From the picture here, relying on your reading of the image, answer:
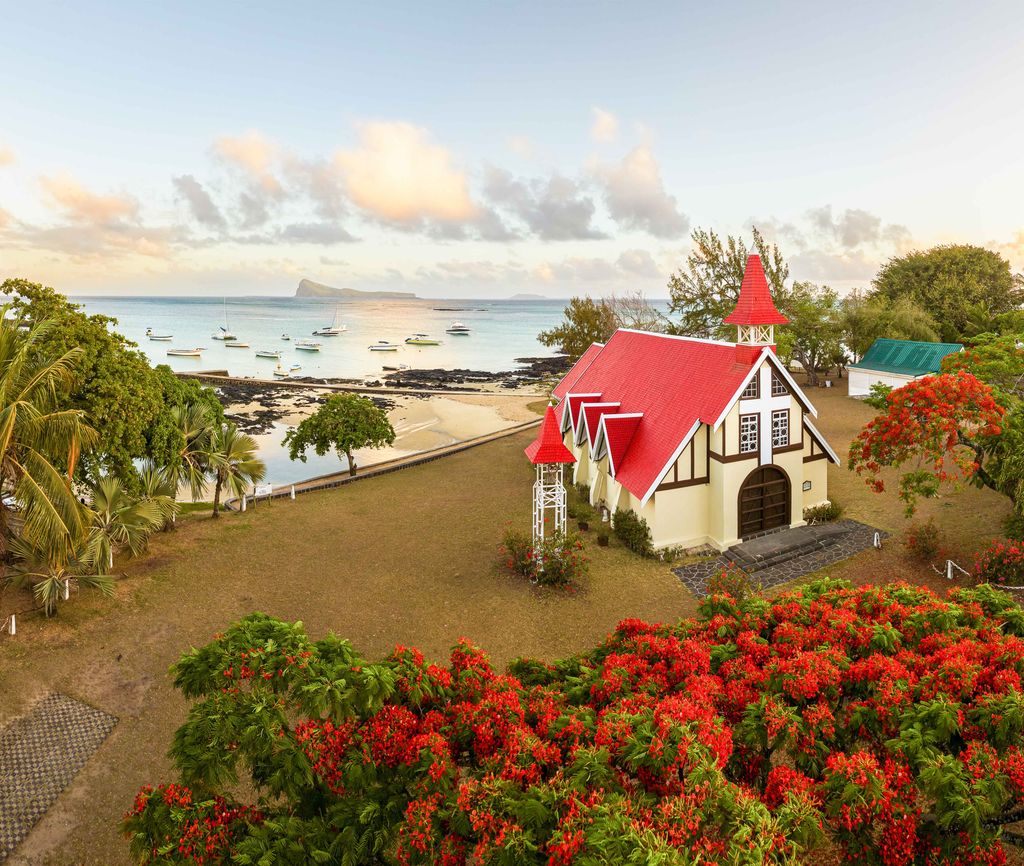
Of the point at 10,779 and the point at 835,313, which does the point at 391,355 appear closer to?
the point at 835,313

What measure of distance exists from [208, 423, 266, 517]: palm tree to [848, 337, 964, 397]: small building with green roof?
3689 centimetres

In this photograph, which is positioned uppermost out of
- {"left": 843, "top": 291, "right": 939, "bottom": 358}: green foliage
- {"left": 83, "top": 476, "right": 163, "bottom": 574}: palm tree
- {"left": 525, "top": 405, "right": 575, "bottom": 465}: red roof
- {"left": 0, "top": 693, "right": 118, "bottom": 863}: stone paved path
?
{"left": 843, "top": 291, "right": 939, "bottom": 358}: green foliage

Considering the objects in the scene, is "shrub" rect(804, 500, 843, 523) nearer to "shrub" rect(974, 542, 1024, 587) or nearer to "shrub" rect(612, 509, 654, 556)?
"shrub" rect(974, 542, 1024, 587)

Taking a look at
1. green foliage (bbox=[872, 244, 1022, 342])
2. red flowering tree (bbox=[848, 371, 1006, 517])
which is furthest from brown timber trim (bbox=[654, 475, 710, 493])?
green foliage (bbox=[872, 244, 1022, 342])

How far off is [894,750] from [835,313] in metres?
47.2

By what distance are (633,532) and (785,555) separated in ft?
15.3

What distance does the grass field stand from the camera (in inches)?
466

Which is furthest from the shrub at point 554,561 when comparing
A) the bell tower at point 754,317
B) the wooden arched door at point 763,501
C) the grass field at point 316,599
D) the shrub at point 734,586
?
the bell tower at point 754,317

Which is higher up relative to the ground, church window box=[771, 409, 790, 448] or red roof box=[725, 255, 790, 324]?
red roof box=[725, 255, 790, 324]

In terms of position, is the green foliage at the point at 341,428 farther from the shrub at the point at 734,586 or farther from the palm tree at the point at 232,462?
the shrub at the point at 734,586

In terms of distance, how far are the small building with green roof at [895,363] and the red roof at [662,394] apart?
76.1 feet

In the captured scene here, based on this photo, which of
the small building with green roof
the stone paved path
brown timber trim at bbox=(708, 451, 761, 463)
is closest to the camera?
the stone paved path

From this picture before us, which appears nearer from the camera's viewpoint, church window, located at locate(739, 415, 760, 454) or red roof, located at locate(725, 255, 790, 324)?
red roof, located at locate(725, 255, 790, 324)

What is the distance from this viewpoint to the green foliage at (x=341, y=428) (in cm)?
2919
